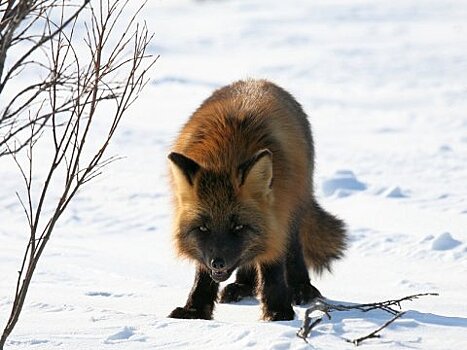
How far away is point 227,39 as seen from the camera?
80.9ft

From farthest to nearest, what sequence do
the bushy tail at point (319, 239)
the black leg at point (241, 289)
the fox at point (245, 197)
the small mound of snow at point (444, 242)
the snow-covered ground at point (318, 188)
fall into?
1. the small mound of snow at point (444, 242)
2. the bushy tail at point (319, 239)
3. the black leg at point (241, 289)
4. the fox at point (245, 197)
5. the snow-covered ground at point (318, 188)

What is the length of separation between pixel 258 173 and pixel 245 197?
19 centimetres

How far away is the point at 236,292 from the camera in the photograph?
24.4ft

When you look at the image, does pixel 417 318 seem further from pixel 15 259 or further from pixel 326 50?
pixel 326 50

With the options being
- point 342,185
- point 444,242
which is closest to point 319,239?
point 444,242

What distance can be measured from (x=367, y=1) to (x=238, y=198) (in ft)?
77.6

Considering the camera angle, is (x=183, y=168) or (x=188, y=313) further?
(x=188, y=313)

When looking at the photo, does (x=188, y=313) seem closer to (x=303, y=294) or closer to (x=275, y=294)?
(x=275, y=294)

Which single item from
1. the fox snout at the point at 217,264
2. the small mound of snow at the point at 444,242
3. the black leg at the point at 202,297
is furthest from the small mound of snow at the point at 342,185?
the fox snout at the point at 217,264

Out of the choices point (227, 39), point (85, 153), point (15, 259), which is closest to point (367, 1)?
point (227, 39)

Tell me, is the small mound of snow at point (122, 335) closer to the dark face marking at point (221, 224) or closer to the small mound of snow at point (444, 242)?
the dark face marking at point (221, 224)

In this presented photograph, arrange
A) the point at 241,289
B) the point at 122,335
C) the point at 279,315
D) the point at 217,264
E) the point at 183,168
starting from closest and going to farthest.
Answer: the point at 122,335
the point at 217,264
the point at 183,168
the point at 279,315
the point at 241,289

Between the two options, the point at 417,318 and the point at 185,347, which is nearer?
the point at 185,347

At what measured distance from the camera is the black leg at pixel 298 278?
7.21 metres
